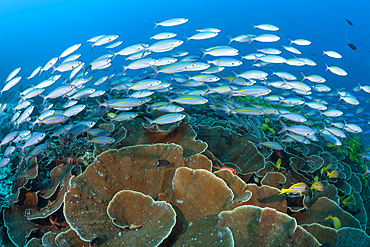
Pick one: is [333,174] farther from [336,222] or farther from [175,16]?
[175,16]

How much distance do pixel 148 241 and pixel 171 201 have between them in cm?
60

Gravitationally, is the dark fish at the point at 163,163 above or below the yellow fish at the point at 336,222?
above

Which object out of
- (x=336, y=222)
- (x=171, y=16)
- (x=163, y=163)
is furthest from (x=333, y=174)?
(x=171, y=16)

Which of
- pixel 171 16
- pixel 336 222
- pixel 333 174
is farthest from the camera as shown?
pixel 171 16

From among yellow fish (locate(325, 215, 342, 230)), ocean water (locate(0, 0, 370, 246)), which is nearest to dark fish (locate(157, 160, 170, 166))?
yellow fish (locate(325, 215, 342, 230))

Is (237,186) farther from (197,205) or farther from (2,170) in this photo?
(2,170)

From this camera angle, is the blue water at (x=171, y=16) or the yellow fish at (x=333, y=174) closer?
the yellow fish at (x=333, y=174)

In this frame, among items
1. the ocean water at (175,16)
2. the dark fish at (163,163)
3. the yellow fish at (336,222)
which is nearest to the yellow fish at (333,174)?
the yellow fish at (336,222)

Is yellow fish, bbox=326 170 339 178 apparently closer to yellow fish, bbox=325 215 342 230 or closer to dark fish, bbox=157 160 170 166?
yellow fish, bbox=325 215 342 230

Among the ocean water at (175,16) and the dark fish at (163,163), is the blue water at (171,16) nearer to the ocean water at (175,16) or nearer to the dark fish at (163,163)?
the ocean water at (175,16)

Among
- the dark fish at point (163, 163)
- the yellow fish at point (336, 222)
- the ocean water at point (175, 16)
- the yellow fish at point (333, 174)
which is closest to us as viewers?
the yellow fish at point (336, 222)

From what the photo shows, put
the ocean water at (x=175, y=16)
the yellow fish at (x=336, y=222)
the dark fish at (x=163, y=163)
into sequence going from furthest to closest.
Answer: the ocean water at (x=175, y=16) < the dark fish at (x=163, y=163) < the yellow fish at (x=336, y=222)

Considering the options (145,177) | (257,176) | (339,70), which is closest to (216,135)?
(257,176)

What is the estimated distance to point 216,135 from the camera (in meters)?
4.22
